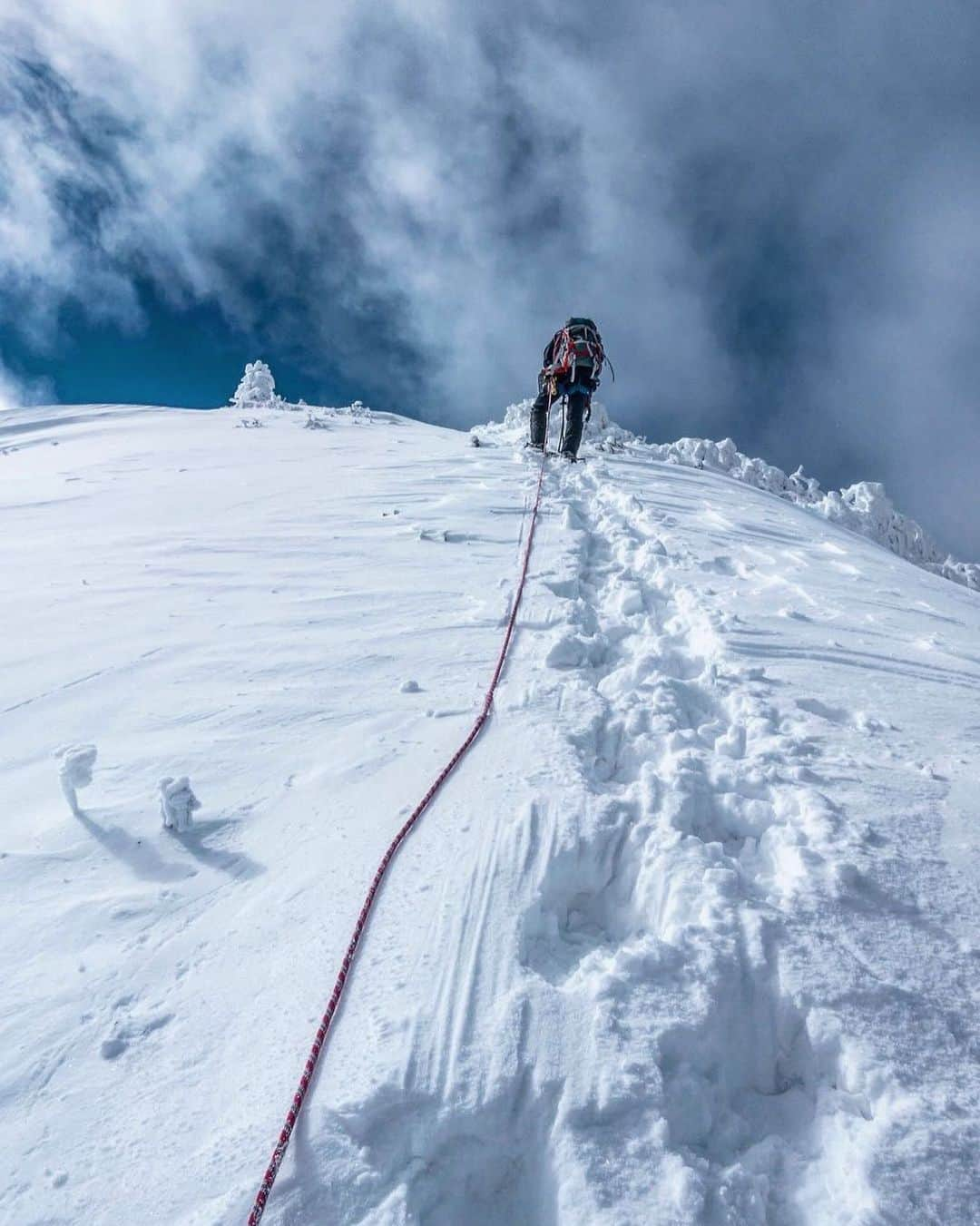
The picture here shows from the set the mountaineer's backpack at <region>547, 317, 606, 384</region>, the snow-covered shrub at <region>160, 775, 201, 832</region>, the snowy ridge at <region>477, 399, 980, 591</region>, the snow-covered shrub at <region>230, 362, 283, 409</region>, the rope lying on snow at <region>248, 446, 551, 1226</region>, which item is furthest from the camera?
the snow-covered shrub at <region>230, 362, 283, 409</region>

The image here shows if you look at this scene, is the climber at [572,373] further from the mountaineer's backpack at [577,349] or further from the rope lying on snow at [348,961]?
the rope lying on snow at [348,961]

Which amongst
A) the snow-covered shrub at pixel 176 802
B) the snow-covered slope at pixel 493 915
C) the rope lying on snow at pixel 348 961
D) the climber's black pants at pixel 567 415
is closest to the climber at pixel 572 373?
the climber's black pants at pixel 567 415

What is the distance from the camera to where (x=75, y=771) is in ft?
7.83

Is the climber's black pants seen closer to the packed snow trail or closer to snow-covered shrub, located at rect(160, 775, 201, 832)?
the packed snow trail

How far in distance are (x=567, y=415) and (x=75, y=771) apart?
29.5 feet

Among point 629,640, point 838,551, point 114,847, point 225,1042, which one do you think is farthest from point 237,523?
point 838,551

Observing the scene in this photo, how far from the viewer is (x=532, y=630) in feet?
13.9

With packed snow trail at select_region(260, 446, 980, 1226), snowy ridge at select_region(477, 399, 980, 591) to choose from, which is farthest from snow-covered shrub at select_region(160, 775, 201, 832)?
snowy ridge at select_region(477, 399, 980, 591)

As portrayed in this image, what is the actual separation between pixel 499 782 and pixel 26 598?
379 cm

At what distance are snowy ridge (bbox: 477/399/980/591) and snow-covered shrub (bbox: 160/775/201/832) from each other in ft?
39.2

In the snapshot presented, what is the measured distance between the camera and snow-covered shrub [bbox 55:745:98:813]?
2.38 meters

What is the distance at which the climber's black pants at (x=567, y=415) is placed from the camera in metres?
9.66

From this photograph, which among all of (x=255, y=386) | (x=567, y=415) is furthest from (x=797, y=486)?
(x=255, y=386)

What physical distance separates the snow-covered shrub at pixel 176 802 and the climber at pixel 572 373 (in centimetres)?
836
